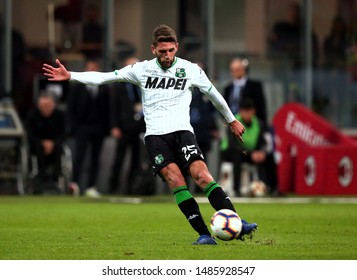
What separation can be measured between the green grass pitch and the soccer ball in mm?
138

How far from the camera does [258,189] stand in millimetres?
22172

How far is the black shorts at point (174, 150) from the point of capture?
38.9 feet

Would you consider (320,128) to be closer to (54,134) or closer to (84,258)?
(54,134)

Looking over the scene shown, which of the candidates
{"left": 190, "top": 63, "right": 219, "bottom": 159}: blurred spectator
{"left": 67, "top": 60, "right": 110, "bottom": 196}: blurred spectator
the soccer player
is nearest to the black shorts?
the soccer player

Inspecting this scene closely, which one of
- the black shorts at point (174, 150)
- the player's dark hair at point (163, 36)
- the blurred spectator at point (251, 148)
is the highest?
the player's dark hair at point (163, 36)

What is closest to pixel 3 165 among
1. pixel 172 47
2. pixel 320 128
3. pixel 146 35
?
pixel 146 35

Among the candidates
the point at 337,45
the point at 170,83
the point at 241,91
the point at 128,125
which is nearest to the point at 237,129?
the point at 170,83

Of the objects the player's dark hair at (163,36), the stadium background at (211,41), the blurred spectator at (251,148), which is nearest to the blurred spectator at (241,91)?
the blurred spectator at (251,148)

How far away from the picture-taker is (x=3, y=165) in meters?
22.7

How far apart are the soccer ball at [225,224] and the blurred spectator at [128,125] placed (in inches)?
409

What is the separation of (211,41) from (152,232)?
12363 mm

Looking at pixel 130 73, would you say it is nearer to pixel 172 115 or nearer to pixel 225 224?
pixel 172 115

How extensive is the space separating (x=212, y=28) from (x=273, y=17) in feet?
4.24

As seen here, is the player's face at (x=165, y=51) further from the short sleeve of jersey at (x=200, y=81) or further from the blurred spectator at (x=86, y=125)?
the blurred spectator at (x=86, y=125)
